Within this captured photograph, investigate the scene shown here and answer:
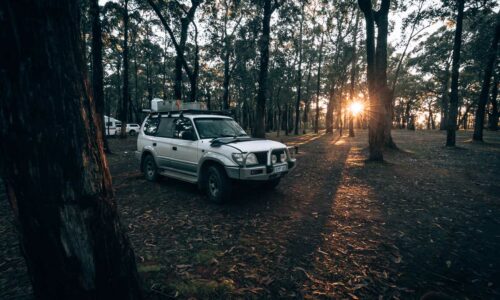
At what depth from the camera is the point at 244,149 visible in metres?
5.41

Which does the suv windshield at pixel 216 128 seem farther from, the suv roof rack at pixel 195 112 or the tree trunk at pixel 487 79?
the tree trunk at pixel 487 79

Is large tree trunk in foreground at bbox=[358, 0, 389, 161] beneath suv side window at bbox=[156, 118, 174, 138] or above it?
above

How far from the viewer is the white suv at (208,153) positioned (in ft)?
17.9

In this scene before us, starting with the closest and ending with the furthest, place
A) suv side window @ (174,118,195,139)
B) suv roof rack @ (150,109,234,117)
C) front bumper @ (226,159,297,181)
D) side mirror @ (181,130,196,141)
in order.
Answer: front bumper @ (226,159,297,181) → side mirror @ (181,130,196,141) → suv side window @ (174,118,195,139) → suv roof rack @ (150,109,234,117)

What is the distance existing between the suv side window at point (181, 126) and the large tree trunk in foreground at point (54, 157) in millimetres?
4465

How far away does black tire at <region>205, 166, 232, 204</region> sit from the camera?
5648 mm

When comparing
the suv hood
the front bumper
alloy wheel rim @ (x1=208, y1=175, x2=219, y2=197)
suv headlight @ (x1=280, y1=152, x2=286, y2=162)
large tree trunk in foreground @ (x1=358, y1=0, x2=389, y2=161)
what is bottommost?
alloy wheel rim @ (x1=208, y1=175, x2=219, y2=197)

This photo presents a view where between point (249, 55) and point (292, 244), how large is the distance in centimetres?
1505

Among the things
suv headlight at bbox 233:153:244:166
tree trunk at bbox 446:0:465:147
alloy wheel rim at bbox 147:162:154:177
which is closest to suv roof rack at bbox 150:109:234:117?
alloy wheel rim at bbox 147:162:154:177

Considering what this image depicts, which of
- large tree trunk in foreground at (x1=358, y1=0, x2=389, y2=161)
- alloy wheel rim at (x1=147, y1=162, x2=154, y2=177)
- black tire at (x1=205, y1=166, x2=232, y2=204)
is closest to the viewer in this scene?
black tire at (x1=205, y1=166, x2=232, y2=204)

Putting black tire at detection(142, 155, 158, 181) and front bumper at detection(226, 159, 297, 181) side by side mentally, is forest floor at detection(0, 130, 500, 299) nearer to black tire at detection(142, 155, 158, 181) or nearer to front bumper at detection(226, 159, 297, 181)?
black tire at detection(142, 155, 158, 181)

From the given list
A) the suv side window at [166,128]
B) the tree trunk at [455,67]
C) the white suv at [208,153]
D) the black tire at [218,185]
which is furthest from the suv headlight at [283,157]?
the tree trunk at [455,67]

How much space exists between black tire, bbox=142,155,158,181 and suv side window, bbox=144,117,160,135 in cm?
78

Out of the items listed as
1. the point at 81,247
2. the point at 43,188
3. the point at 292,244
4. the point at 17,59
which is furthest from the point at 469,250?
the point at 17,59
